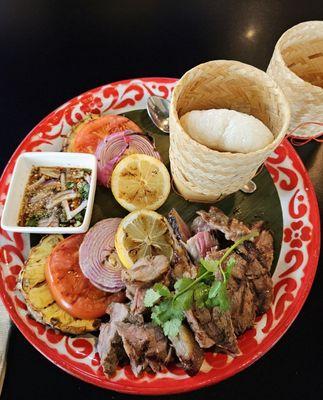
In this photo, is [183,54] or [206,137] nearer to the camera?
[206,137]

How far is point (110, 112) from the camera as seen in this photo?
231cm

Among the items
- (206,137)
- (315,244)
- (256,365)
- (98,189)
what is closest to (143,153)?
(98,189)

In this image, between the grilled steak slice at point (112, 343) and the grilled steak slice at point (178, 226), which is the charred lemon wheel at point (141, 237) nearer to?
the grilled steak slice at point (178, 226)

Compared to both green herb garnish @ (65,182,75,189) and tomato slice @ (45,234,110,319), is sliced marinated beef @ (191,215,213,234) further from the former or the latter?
green herb garnish @ (65,182,75,189)

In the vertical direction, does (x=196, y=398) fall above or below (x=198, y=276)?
below

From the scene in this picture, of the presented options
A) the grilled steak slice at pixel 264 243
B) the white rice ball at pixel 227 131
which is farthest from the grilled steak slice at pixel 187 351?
the white rice ball at pixel 227 131

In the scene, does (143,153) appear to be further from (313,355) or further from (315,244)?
(313,355)

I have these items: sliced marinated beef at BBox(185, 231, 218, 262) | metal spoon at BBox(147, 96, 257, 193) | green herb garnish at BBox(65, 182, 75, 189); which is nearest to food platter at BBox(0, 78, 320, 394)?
metal spoon at BBox(147, 96, 257, 193)

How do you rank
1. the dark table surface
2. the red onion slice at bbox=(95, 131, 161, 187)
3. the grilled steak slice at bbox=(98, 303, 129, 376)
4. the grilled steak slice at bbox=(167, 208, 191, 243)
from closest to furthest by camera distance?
the grilled steak slice at bbox=(98, 303, 129, 376)
the grilled steak slice at bbox=(167, 208, 191, 243)
the red onion slice at bbox=(95, 131, 161, 187)
the dark table surface

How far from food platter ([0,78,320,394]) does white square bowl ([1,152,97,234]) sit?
9 cm

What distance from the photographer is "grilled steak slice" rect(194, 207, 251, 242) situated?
1.81m

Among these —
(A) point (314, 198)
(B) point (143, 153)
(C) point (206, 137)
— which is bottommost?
(A) point (314, 198)

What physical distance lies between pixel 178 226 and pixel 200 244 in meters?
0.15

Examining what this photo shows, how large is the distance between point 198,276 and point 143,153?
2.74 feet
